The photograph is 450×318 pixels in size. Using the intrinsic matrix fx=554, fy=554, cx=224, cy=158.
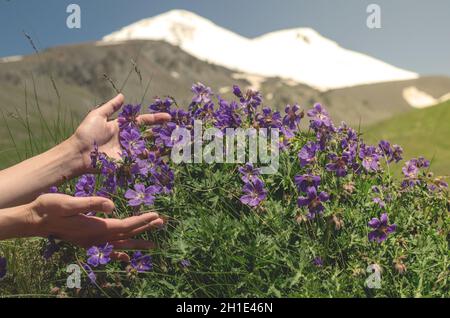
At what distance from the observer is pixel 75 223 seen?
3.50m

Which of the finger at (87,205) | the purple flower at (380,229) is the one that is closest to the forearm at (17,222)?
the finger at (87,205)

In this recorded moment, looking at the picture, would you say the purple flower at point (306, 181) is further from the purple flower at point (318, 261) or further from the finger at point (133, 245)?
the finger at point (133, 245)

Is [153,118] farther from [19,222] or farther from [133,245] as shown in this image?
[19,222]

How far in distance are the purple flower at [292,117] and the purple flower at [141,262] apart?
4.43 feet

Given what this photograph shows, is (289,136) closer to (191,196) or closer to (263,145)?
(263,145)

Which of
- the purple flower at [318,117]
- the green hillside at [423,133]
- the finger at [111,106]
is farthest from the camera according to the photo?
the green hillside at [423,133]

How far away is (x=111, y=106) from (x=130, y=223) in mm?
1277

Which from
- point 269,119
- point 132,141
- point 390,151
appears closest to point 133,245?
point 132,141

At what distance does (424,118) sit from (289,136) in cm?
1713

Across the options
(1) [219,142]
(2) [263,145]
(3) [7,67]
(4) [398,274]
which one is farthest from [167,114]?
(3) [7,67]

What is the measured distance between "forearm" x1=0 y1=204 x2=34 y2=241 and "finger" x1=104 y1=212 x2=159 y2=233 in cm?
55

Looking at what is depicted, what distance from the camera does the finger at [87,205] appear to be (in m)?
3.28

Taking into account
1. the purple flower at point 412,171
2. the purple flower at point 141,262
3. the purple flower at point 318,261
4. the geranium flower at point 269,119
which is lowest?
the purple flower at point 141,262

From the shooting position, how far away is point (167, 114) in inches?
155
